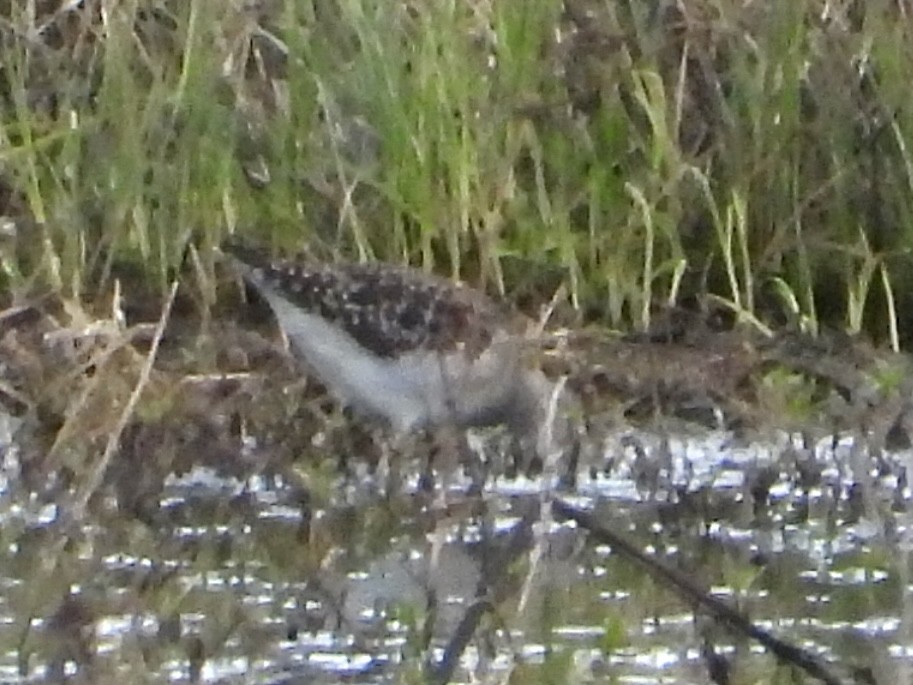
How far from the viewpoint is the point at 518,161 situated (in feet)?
16.0

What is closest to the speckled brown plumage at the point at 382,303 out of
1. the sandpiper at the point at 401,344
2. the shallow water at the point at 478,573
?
the sandpiper at the point at 401,344

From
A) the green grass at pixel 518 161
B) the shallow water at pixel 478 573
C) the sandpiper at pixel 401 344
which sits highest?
the green grass at pixel 518 161

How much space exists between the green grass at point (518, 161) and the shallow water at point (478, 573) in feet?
1.80

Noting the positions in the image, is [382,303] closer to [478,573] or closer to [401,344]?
[401,344]

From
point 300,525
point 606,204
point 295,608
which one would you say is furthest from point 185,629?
point 606,204

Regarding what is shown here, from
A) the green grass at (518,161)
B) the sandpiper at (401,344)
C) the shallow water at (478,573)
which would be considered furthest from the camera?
the green grass at (518,161)

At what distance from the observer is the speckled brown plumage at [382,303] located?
4.47m

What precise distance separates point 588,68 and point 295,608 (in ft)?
5.98

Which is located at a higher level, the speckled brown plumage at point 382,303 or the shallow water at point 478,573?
the speckled brown plumage at point 382,303

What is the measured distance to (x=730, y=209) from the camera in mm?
4684

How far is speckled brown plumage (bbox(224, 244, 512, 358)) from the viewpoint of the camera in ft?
14.7

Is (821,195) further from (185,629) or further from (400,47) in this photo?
(185,629)

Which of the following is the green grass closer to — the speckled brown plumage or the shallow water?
the speckled brown plumage

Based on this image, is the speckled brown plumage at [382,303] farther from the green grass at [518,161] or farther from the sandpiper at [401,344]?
the green grass at [518,161]
